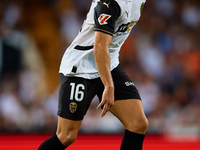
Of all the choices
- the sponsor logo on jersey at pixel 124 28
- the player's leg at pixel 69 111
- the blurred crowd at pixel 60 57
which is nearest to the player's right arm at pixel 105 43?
the sponsor logo on jersey at pixel 124 28

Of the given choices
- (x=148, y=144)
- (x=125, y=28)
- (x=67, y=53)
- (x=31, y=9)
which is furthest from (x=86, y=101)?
(x=31, y=9)

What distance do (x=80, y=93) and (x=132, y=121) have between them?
0.46 metres

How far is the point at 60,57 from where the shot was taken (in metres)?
7.70

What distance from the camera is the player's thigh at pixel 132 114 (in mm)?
3020

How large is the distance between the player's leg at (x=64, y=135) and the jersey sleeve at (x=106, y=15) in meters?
0.76

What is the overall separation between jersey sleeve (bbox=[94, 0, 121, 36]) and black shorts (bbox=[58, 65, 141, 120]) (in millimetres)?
547

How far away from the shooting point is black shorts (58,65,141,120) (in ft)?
9.78

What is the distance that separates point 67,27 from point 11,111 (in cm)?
202

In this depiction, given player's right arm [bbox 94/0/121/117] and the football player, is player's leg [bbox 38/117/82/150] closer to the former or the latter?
the football player

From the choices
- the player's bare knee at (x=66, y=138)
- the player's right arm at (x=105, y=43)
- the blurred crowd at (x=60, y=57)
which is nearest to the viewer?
the player's right arm at (x=105, y=43)

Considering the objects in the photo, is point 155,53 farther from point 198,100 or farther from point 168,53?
point 198,100

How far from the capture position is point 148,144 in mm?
5727

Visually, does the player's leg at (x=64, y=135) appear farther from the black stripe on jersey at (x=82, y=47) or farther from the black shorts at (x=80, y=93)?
the black stripe on jersey at (x=82, y=47)

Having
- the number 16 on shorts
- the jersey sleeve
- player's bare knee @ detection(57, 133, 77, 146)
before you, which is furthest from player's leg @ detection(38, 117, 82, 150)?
the jersey sleeve
